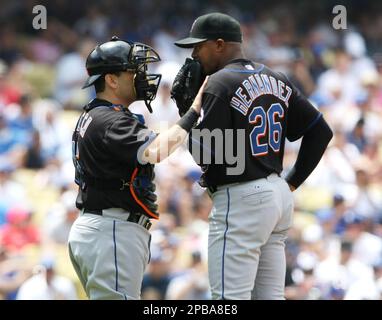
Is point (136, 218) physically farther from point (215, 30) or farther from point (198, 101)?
point (215, 30)

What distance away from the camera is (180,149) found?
9.99 metres

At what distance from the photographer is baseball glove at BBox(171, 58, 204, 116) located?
15.2ft

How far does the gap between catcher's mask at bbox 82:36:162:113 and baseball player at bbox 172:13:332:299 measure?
18 centimetres

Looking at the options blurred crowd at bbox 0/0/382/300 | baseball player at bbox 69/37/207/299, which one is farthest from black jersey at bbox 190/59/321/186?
blurred crowd at bbox 0/0/382/300

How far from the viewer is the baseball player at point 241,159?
4438 millimetres

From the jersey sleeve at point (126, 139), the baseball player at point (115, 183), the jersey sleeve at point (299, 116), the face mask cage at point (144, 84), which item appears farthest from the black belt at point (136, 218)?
the jersey sleeve at point (299, 116)

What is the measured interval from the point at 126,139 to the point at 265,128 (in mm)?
698

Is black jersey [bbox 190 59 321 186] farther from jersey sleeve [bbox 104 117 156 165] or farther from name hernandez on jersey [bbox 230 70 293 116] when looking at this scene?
jersey sleeve [bbox 104 117 156 165]

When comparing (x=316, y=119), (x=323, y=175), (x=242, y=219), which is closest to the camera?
(x=242, y=219)

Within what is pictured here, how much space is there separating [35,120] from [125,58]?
5914 mm

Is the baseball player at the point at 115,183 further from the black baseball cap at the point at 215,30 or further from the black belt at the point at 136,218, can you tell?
the black baseball cap at the point at 215,30

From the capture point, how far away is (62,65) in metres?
11.5
